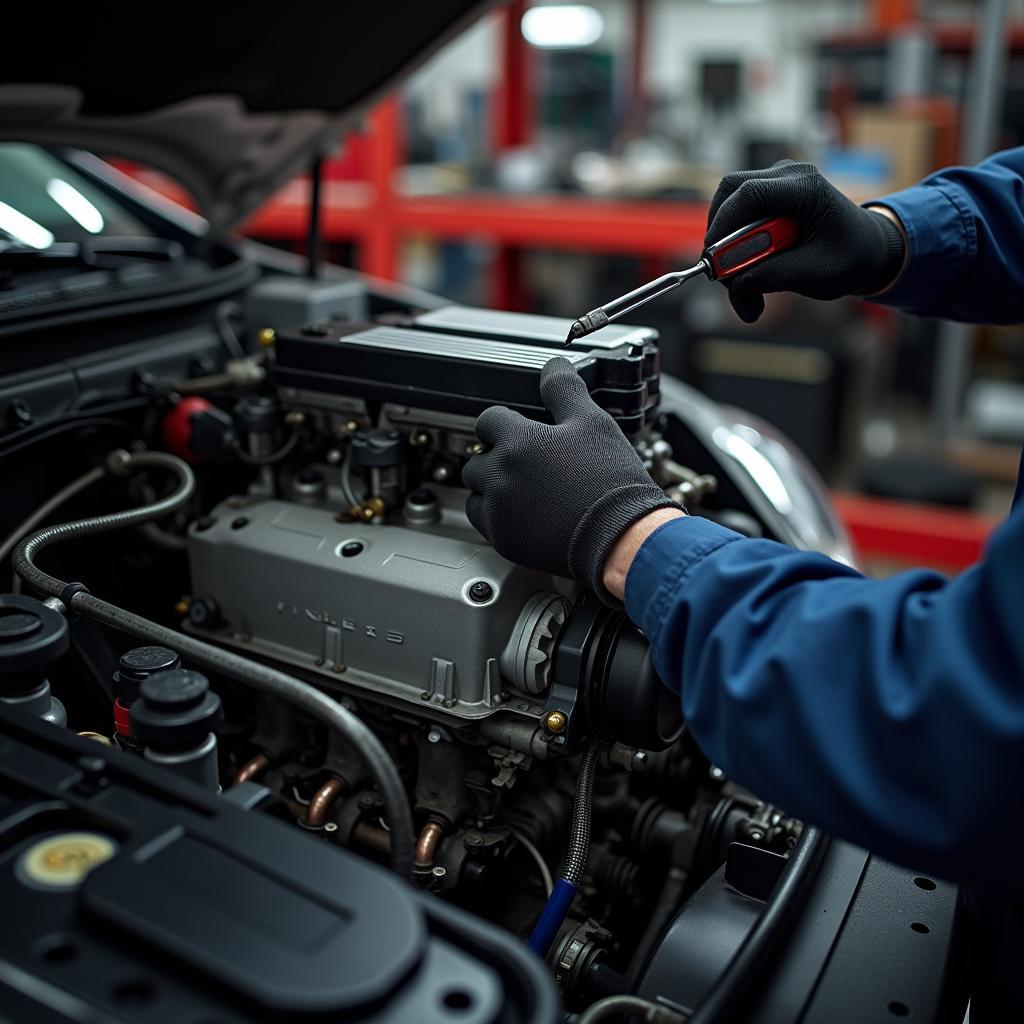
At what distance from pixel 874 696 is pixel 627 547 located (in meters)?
0.25

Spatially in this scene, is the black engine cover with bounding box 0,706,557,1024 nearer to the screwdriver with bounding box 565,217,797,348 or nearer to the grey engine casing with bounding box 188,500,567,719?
the grey engine casing with bounding box 188,500,567,719

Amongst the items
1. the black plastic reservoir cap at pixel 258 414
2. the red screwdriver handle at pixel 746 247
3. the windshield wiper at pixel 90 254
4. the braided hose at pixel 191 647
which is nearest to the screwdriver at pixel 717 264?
the red screwdriver handle at pixel 746 247

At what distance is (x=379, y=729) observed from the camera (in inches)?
43.5

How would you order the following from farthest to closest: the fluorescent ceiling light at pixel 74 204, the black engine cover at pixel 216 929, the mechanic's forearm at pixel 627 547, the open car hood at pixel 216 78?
the fluorescent ceiling light at pixel 74 204
the open car hood at pixel 216 78
the mechanic's forearm at pixel 627 547
the black engine cover at pixel 216 929

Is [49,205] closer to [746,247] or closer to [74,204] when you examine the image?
[74,204]

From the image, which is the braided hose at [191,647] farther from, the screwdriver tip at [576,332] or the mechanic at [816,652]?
the screwdriver tip at [576,332]

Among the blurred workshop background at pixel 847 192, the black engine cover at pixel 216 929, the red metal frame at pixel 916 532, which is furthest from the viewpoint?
the blurred workshop background at pixel 847 192

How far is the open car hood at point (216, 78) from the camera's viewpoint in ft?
4.21

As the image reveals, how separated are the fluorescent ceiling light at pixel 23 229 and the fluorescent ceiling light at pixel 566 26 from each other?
Result: 1159 centimetres

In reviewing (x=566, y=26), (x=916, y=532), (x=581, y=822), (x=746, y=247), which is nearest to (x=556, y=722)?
(x=581, y=822)

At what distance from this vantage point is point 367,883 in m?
0.61

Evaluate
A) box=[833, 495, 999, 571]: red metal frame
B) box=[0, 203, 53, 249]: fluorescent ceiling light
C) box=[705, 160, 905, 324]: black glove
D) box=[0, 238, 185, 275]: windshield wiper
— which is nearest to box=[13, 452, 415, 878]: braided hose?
box=[0, 238, 185, 275]: windshield wiper

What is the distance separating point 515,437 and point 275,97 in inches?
37.2

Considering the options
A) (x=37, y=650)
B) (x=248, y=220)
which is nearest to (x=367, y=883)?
(x=37, y=650)
